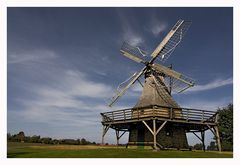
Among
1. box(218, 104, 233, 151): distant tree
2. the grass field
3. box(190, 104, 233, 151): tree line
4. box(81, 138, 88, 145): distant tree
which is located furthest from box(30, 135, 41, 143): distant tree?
box(218, 104, 233, 151): distant tree

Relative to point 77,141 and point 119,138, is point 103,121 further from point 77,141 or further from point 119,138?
point 77,141

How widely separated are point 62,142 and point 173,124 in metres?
12.3

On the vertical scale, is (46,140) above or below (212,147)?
above

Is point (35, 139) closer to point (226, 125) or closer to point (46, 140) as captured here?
point (46, 140)

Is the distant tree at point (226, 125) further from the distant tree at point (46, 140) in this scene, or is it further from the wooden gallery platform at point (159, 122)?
the distant tree at point (46, 140)

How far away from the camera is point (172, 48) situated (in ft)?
98.9

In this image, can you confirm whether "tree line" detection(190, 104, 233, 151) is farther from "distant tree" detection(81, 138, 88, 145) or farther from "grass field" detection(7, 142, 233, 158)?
"grass field" detection(7, 142, 233, 158)

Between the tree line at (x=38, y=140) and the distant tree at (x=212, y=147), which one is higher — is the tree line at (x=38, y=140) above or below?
above

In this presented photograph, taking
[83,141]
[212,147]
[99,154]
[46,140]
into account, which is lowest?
[212,147]

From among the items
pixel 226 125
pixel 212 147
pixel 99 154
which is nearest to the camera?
pixel 99 154

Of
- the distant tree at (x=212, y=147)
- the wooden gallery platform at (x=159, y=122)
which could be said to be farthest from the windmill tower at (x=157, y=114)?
the distant tree at (x=212, y=147)

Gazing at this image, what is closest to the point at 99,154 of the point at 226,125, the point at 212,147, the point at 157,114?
the point at 157,114
